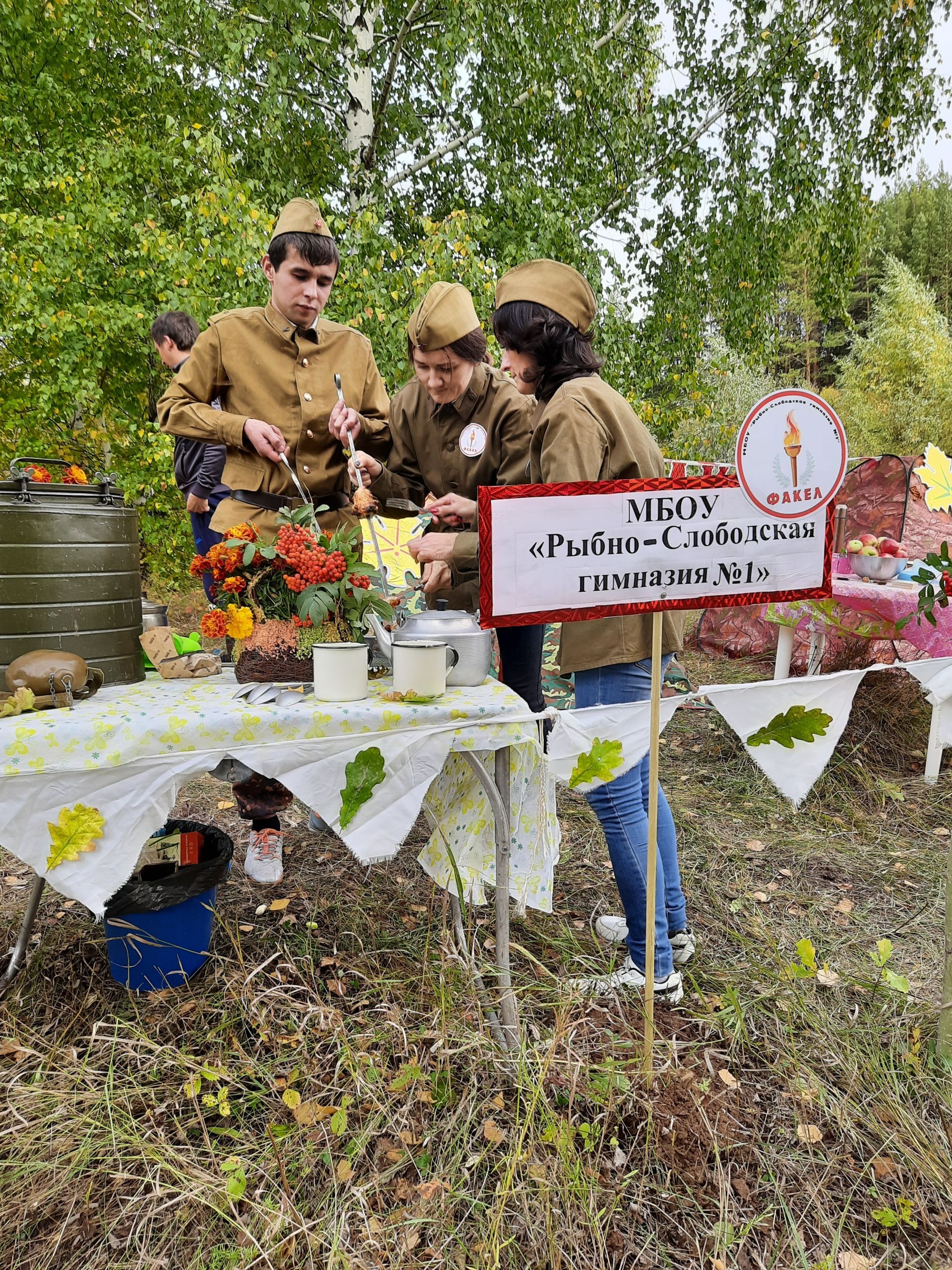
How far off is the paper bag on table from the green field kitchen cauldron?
5 cm

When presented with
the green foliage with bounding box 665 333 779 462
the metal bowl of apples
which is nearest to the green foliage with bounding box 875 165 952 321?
the green foliage with bounding box 665 333 779 462

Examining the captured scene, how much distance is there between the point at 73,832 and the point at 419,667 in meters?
0.69

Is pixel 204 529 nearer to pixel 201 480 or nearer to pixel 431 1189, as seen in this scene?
pixel 201 480

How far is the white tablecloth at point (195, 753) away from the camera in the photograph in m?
1.40

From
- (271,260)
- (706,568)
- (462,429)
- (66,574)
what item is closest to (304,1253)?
(66,574)

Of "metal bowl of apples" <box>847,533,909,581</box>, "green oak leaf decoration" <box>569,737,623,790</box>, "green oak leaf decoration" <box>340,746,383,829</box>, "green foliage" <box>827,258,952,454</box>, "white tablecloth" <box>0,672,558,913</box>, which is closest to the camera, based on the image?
"white tablecloth" <box>0,672,558,913</box>

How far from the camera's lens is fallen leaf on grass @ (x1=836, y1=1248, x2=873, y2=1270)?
4.61 ft

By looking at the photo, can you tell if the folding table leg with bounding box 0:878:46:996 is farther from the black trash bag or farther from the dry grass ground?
the black trash bag

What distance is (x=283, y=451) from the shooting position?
6.63ft

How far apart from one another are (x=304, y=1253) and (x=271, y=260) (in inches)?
89.5

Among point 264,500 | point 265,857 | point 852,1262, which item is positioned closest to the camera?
point 852,1262

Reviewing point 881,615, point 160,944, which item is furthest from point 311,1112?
point 881,615

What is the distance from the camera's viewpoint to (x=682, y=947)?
220 centimetres

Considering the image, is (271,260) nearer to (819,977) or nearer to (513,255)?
(819,977)
